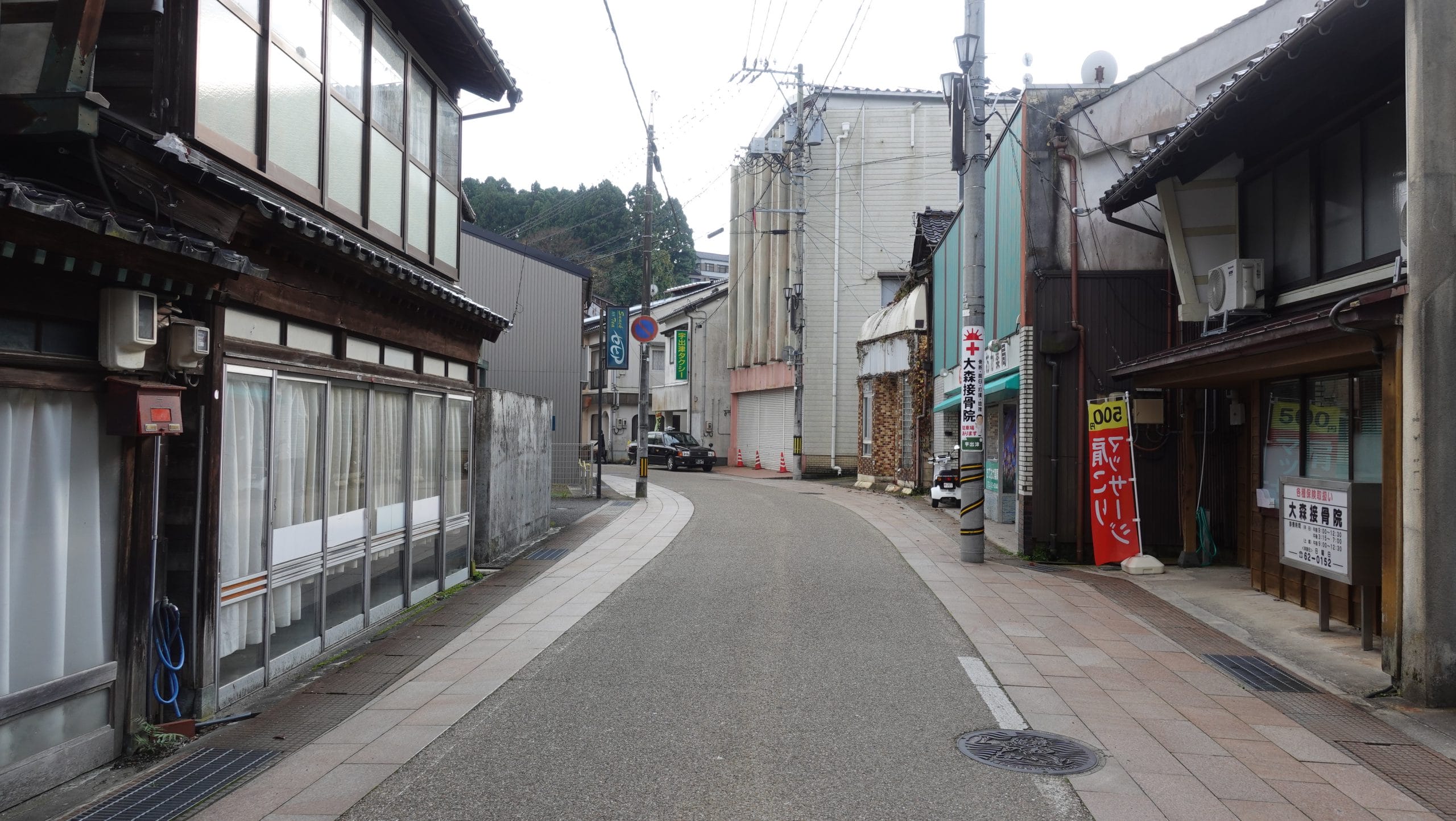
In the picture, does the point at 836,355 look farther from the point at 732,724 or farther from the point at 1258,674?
the point at 732,724

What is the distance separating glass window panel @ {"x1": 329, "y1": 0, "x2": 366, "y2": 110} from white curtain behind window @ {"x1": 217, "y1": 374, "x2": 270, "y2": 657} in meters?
3.40

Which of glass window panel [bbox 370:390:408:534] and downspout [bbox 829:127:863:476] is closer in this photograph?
glass window panel [bbox 370:390:408:534]

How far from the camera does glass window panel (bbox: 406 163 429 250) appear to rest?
11070mm

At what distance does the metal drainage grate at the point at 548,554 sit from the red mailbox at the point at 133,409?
28.2 feet

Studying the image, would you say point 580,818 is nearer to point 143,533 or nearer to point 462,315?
point 143,533

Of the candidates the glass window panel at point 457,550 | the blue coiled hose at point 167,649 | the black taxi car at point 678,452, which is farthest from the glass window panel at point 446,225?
the black taxi car at point 678,452

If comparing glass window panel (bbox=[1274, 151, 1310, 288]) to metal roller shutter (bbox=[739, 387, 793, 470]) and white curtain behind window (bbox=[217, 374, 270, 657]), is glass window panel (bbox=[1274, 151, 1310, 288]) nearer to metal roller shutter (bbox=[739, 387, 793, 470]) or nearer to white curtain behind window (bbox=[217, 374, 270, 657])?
white curtain behind window (bbox=[217, 374, 270, 657])

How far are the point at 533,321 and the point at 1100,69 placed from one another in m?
14.8

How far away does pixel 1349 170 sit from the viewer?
939 cm

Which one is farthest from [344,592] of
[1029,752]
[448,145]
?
[448,145]

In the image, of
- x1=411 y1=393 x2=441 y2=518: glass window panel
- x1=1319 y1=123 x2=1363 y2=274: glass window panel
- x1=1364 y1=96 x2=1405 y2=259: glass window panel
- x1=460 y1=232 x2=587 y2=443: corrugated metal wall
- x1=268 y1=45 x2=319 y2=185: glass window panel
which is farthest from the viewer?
x1=460 y1=232 x2=587 y2=443: corrugated metal wall

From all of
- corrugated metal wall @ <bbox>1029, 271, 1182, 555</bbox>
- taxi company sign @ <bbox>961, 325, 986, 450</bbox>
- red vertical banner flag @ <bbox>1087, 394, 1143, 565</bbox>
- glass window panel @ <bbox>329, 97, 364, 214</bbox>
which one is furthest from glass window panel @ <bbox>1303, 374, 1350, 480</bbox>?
glass window panel @ <bbox>329, 97, 364, 214</bbox>

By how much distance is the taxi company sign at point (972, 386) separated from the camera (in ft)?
47.4

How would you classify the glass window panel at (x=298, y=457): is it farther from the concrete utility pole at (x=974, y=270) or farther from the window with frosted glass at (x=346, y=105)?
the concrete utility pole at (x=974, y=270)
